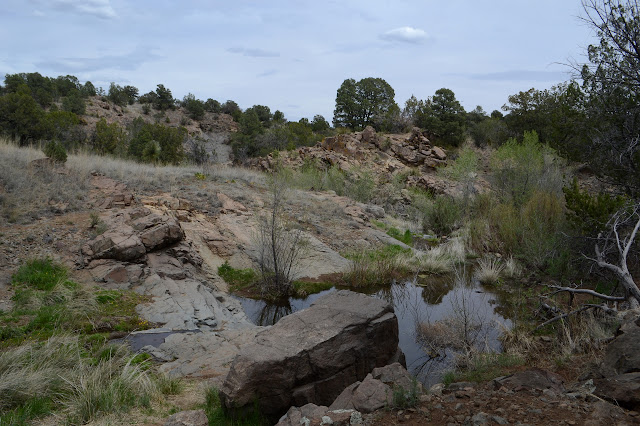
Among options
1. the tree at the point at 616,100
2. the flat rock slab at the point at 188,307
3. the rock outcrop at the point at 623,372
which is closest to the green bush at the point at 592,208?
the tree at the point at 616,100

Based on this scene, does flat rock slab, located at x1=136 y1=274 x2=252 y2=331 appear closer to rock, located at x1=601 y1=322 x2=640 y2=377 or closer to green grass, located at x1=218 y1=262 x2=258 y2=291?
green grass, located at x1=218 y1=262 x2=258 y2=291

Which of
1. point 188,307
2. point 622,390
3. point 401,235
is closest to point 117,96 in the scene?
point 401,235

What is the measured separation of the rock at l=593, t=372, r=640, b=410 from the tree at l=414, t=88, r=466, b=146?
30005 millimetres

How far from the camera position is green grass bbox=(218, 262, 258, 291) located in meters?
11.0

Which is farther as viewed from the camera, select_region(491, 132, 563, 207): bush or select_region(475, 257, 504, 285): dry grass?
select_region(491, 132, 563, 207): bush

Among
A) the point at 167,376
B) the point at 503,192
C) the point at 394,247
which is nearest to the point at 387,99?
the point at 503,192

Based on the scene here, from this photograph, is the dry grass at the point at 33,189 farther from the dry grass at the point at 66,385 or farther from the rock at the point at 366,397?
the rock at the point at 366,397

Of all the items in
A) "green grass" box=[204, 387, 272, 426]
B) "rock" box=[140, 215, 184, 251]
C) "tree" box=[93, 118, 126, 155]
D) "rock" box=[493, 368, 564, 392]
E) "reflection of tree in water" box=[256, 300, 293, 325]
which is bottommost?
"reflection of tree in water" box=[256, 300, 293, 325]

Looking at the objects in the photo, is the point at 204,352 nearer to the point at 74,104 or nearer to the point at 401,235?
the point at 401,235

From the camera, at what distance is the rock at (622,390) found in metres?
3.73

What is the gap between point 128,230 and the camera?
10.4 m

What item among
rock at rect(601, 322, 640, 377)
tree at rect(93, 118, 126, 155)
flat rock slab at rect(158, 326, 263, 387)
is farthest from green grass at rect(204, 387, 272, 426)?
tree at rect(93, 118, 126, 155)

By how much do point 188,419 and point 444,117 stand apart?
1257 inches

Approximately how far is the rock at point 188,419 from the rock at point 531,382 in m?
2.98
